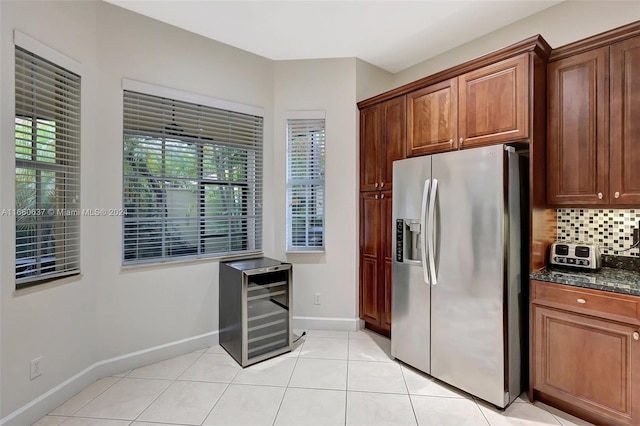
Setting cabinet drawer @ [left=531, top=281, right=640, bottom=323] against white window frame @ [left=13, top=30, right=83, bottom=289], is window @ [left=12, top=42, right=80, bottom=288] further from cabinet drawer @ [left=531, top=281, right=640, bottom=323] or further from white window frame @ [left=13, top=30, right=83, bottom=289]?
cabinet drawer @ [left=531, top=281, right=640, bottom=323]

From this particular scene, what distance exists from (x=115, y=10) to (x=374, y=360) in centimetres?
362

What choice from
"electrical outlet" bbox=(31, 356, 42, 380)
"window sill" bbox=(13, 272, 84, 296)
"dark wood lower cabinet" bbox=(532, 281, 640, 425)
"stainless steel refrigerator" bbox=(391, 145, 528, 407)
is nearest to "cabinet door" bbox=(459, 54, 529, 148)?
"stainless steel refrigerator" bbox=(391, 145, 528, 407)

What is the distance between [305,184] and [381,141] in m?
0.94

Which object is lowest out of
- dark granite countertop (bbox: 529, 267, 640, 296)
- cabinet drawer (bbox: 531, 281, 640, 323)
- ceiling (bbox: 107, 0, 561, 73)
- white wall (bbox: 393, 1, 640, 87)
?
cabinet drawer (bbox: 531, 281, 640, 323)

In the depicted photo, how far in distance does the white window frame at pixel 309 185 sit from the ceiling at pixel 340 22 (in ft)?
2.12

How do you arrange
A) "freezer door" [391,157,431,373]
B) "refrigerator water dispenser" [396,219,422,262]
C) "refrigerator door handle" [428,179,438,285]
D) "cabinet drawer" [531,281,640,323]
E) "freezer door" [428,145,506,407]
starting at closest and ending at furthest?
"cabinet drawer" [531,281,640,323] < "freezer door" [428,145,506,407] < "refrigerator door handle" [428,179,438,285] < "freezer door" [391,157,431,373] < "refrigerator water dispenser" [396,219,422,262]

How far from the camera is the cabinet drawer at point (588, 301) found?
1.64m

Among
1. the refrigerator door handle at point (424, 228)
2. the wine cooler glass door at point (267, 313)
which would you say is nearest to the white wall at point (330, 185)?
the wine cooler glass door at point (267, 313)

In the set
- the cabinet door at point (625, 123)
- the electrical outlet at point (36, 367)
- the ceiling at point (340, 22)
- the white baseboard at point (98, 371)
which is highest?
the ceiling at point (340, 22)

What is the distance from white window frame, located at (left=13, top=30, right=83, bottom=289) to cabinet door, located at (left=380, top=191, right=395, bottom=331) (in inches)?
102

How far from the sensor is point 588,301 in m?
1.76

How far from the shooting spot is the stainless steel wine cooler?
8.37 ft

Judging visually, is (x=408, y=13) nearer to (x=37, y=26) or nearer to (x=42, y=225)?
(x=37, y=26)

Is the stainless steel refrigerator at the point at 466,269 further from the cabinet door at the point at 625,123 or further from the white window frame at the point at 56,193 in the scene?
the white window frame at the point at 56,193
